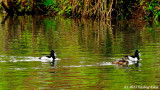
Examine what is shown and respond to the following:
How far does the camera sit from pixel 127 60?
16.5 m

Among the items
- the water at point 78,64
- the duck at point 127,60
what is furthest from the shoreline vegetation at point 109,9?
the duck at point 127,60

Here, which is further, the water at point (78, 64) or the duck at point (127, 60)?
the duck at point (127, 60)

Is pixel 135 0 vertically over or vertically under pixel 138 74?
over

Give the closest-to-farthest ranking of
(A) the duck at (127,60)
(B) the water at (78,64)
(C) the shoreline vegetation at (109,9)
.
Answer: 1. (B) the water at (78,64)
2. (A) the duck at (127,60)
3. (C) the shoreline vegetation at (109,9)

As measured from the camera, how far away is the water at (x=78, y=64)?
41.7 ft

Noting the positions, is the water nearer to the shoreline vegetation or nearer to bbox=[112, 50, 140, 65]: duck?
bbox=[112, 50, 140, 65]: duck

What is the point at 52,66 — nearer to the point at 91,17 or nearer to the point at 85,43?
the point at 85,43

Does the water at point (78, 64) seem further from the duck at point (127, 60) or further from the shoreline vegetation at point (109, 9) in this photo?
the shoreline vegetation at point (109, 9)

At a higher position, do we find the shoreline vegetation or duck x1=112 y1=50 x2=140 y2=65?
the shoreline vegetation

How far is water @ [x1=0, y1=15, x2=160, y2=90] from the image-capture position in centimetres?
1270

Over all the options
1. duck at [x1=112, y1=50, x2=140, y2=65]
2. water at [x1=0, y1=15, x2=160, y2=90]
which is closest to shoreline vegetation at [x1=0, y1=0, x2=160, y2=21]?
water at [x1=0, y1=15, x2=160, y2=90]

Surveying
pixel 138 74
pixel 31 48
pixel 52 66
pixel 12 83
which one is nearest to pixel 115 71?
pixel 138 74

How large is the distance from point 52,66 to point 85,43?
692 centimetres

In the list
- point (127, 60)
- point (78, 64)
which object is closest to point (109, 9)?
point (127, 60)
